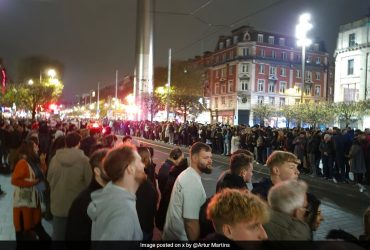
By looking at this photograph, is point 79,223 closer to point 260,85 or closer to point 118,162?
point 118,162

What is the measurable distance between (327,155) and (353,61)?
126 feet

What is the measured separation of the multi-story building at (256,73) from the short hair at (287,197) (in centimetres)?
6601

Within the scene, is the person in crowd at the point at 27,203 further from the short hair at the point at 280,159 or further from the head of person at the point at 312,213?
the head of person at the point at 312,213

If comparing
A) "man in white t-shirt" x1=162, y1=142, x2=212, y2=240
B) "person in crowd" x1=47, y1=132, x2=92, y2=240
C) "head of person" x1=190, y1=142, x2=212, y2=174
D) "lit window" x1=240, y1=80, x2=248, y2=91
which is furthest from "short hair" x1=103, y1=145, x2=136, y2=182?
"lit window" x1=240, y1=80, x2=248, y2=91

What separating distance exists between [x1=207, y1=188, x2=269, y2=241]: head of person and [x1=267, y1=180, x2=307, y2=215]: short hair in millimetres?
714

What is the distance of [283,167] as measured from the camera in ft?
14.6

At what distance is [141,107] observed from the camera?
58.2 m

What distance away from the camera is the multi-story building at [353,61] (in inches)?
1840

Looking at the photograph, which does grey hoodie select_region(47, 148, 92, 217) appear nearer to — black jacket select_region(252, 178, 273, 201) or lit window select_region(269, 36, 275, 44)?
black jacket select_region(252, 178, 273, 201)

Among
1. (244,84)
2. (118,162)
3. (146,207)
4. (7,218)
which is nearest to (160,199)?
(146,207)

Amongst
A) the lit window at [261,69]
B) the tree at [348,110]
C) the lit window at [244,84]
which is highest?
the lit window at [261,69]

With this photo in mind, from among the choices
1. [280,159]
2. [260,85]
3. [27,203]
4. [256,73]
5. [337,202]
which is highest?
[256,73]

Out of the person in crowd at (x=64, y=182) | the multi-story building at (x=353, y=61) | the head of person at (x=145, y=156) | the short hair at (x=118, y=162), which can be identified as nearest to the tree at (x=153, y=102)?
the multi-story building at (x=353, y=61)

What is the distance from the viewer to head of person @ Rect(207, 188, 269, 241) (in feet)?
8.02
